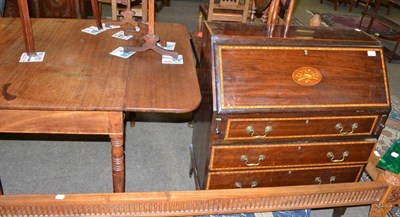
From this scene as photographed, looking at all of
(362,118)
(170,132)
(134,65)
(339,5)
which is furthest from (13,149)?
(339,5)

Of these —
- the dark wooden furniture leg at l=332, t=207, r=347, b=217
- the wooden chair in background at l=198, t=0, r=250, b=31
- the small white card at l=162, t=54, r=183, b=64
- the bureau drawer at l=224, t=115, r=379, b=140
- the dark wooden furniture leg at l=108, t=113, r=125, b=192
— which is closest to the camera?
the dark wooden furniture leg at l=108, t=113, r=125, b=192

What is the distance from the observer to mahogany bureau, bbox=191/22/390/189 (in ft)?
4.84

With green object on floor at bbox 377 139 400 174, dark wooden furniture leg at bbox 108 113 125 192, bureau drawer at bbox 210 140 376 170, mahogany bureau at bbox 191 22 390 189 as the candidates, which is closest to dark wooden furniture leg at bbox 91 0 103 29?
mahogany bureau at bbox 191 22 390 189

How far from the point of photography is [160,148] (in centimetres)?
257

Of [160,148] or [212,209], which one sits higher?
[212,209]

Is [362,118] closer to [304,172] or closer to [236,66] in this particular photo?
[304,172]

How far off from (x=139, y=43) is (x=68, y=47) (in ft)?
1.22

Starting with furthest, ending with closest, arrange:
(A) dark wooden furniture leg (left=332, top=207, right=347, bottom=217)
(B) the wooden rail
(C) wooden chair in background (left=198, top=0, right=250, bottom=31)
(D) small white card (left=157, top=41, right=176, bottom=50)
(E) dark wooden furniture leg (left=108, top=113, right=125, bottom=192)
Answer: (C) wooden chair in background (left=198, top=0, right=250, bottom=31) → (A) dark wooden furniture leg (left=332, top=207, right=347, bottom=217) → (D) small white card (left=157, top=41, right=176, bottom=50) → (E) dark wooden furniture leg (left=108, top=113, right=125, bottom=192) → (B) the wooden rail

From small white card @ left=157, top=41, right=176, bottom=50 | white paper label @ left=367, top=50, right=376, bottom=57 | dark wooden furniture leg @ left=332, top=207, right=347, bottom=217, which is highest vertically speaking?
white paper label @ left=367, top=50, right=376, bottom=57

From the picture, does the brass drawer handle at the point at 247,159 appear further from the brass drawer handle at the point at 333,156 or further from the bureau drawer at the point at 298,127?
the brass drawer handle at the point at 333,156

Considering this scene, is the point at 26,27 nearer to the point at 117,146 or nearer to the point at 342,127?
the point at 117,146

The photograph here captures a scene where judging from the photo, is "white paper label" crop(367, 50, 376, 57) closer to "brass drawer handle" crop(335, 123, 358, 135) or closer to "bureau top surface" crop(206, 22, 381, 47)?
"bureau top surface" crop(206, 22, 381, 47)

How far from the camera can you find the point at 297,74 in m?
1.53

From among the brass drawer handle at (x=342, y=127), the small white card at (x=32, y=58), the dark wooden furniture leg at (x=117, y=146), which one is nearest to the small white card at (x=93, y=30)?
the small white card at (x=32, y=58)
